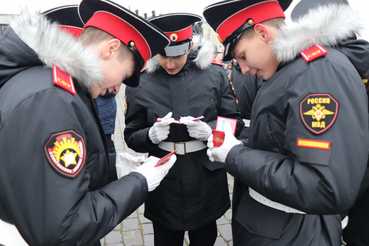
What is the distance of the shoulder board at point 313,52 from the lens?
1.23m

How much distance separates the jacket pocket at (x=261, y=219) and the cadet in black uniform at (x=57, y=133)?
60cm

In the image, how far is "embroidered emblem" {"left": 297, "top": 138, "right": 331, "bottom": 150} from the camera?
1.12m

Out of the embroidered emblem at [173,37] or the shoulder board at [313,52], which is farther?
the embroidered emblem at [173,37]

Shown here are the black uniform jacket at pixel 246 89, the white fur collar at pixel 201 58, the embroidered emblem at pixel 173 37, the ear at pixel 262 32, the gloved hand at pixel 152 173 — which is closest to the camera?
the ear at pixel 262 32

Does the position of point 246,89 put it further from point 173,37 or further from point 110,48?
point 110,48

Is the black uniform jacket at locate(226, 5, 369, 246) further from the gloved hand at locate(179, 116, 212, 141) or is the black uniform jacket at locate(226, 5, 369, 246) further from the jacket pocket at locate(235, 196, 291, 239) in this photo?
the gloved hand at locate(179, 116, 212, 141)

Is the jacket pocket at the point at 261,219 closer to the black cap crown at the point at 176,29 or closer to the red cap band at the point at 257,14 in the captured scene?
the red cap band at the point at 257,14

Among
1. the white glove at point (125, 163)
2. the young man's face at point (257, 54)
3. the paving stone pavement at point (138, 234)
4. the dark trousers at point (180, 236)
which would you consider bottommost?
the paving stone pavement at point (138, 234)

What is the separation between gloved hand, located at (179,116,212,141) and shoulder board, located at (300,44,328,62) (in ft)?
3.23

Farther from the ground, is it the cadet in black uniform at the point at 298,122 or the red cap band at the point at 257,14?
the red cap band at the point at 257,14

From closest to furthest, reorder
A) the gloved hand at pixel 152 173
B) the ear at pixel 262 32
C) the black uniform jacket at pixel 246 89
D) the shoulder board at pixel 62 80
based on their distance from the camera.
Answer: the shoulder board at pixel 62 80 < the ear at pixel 262 32 < the gloved hand at pixel 152 173 < the black uniform jacket at pixel 246 89

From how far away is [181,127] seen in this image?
2.23 m

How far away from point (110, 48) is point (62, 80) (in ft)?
1.20

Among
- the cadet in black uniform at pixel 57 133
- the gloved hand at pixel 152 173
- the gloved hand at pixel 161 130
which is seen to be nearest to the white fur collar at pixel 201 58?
the gloved hand at pixel 161 130
